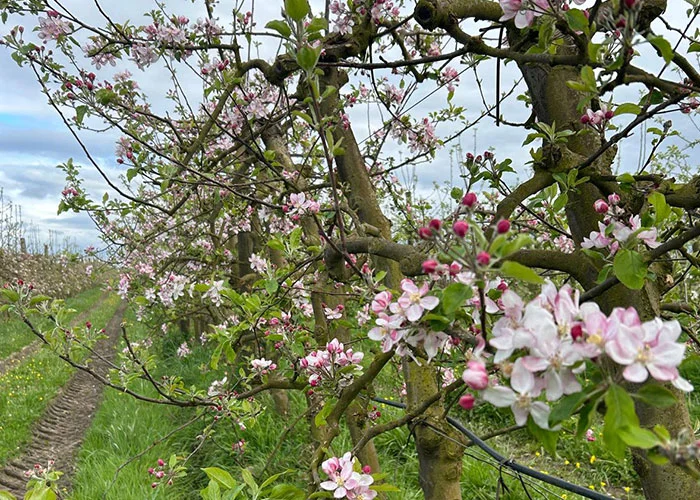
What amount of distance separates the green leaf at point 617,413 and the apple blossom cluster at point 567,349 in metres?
0.02

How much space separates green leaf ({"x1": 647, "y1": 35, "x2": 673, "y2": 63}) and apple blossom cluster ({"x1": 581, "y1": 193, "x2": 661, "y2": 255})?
299 millimetres

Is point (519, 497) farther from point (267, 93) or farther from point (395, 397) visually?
point (267, 93)

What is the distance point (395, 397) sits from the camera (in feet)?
17.9

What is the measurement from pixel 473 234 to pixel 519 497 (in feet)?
11.7

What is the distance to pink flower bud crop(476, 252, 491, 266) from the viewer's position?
536 mm

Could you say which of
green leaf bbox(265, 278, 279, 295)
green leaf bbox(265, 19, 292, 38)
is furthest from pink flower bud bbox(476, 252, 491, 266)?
A: green leaf bbox(265, 278, 279, 295)

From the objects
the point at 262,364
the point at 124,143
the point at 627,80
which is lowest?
the point at 262,364

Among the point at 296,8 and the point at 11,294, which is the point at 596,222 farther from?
the point at 11,294

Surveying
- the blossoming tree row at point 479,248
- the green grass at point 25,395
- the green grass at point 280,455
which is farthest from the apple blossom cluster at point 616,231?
the green grass at point 25,395

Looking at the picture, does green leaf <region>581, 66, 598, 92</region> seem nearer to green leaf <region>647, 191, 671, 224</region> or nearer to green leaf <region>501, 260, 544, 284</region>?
green leaf <region>647, 191, 671, 224</region>

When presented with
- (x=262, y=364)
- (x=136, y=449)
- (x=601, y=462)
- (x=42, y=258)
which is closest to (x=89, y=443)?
(x=136, y=449)

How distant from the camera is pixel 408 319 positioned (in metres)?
0.74

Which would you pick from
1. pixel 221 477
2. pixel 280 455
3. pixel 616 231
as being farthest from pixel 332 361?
pixel 280 455

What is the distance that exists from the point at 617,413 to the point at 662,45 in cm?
62
